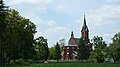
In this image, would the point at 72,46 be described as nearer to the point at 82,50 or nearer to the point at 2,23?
the point at 82,50

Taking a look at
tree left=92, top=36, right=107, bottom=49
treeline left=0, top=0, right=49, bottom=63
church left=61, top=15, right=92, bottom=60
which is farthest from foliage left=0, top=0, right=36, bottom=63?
church left=61, top=15, right=92, bottom=60

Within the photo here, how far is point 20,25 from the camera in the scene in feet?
283

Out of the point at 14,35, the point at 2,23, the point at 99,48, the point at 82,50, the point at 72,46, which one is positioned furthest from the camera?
the point at 72,46

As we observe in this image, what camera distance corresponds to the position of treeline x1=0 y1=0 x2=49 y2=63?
74.2 metres

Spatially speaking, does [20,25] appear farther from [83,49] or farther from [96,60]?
[83,49]

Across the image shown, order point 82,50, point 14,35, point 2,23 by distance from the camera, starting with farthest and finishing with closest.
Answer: point 82,50 < point 14,35 < point 2,23

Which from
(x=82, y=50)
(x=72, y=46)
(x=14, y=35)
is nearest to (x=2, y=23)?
(x=14, y=35)

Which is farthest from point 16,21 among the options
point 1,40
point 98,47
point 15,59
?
point 98,47

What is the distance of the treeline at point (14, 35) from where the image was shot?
243 ft

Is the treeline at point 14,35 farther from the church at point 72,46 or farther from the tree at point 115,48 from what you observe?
the church at point 72,46

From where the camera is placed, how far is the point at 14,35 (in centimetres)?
8081

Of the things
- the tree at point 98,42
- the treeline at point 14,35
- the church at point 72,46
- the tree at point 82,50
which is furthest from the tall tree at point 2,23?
the church at point 72,46

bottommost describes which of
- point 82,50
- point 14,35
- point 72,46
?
point 14,35

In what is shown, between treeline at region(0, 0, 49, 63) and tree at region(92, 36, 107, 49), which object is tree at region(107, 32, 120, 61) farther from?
treeline at region(0, 0, 49, 63)
